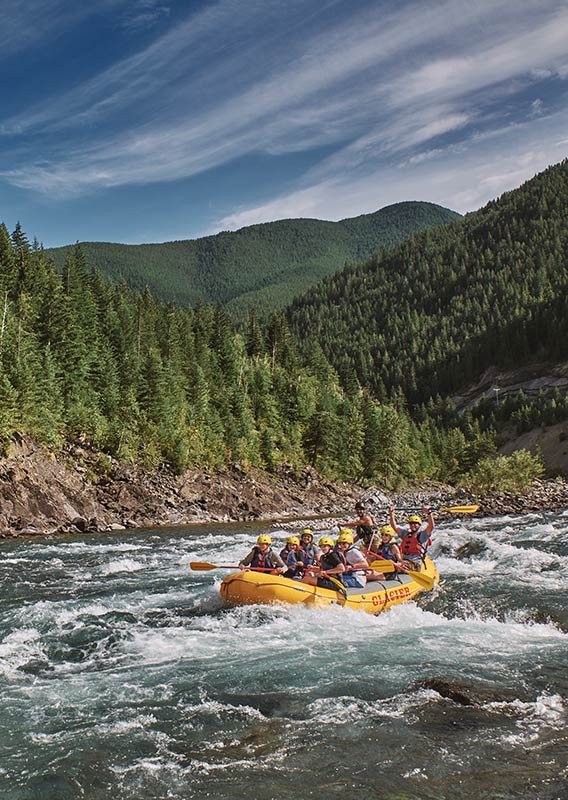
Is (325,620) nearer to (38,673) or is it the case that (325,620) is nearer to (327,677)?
(327,677)

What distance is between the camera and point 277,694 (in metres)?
10.4

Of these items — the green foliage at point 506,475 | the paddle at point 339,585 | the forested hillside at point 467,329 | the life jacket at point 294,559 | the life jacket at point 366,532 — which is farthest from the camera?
the forested hillside at point 467,329

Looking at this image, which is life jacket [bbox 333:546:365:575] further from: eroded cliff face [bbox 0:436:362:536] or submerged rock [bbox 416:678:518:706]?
eroded cliff face [bbox 0:436:362:536]

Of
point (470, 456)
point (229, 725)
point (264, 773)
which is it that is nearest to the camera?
point (264, 773)

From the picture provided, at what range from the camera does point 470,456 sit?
10012 centimetres

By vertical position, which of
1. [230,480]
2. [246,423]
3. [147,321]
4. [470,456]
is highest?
[147,321]

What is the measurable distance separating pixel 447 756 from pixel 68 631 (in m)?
9.73

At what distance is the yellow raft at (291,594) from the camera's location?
1576 centimetres

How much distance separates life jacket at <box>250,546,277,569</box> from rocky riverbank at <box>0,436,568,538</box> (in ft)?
64.4

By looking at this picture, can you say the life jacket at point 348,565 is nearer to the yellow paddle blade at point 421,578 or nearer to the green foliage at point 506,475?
the yellow paddle blade at point 421,578

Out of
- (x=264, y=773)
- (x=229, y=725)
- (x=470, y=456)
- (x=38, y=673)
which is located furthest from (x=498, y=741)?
(x=470, y=456)

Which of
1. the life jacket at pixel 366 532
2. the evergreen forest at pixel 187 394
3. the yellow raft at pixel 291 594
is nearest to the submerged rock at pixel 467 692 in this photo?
the yellow raft at pixel 291 594

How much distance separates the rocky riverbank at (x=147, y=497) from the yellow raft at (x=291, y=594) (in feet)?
67.9

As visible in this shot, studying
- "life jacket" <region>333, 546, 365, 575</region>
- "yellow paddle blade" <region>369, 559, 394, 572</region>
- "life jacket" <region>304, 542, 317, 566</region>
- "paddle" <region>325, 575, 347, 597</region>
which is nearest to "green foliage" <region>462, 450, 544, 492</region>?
"yellow paddle blade" <region>369, 559, 394, 572</region>
